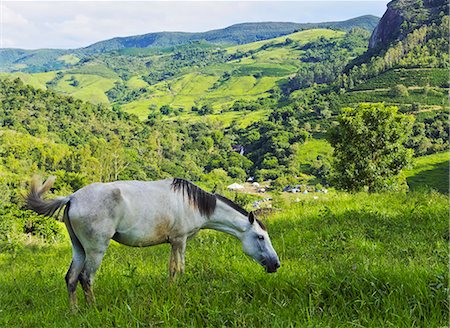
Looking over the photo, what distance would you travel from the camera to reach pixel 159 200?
17.8 feet

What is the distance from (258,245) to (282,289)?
1.73 m

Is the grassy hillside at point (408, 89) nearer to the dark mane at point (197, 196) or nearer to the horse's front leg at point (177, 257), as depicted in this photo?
the dark mane at point (197, 196)

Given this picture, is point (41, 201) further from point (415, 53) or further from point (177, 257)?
point (415, 53)

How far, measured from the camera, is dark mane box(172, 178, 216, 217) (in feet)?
18.7

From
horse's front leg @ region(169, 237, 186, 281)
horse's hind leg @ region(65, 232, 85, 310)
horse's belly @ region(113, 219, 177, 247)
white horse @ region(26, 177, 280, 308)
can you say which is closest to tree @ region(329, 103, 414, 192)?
white horse @ region(26, 177, 280, 308)

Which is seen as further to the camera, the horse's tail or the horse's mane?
the horse's mane

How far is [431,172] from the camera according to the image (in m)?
104

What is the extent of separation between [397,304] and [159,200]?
3087 millimetres

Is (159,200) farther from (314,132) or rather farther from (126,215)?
(314,132)

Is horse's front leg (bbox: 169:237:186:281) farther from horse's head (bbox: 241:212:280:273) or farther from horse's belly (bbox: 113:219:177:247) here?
horse's head (bbox: 241:212:280:273)

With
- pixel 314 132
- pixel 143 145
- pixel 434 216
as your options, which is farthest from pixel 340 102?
pixel 434 216

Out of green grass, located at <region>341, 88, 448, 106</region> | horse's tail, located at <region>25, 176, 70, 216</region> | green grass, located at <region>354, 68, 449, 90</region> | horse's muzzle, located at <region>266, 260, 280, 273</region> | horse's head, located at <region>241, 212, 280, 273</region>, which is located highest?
horse's tail, located at <region>25, 176, 70, 216</region>

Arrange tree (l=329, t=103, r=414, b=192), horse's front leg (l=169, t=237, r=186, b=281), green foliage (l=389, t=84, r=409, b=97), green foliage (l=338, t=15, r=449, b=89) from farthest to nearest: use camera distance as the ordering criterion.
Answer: green foliage (l=338, t=15, r=449, b=89) < green foliage (l=389, t=84, r=409, b=97) < tree (l=329, t=103, r=414, b=192) < horse's front leg (l=169, t=237, r=186, b=281)

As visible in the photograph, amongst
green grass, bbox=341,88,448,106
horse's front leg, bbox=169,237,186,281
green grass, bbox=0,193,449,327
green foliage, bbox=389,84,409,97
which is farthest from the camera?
green foliage, bbox=389,84,409,97
